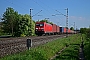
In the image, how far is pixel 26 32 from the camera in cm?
7756

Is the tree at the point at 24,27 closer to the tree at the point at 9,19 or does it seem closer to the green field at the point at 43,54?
the tree at the point at 9,19

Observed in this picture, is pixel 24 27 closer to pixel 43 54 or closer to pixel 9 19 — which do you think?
pixel 9 19

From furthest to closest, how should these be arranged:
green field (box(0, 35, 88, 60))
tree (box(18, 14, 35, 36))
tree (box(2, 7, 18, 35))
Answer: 1. tree (box(2, 7, 18, 35))
2. tree (box(18, 14, 35, 36))
3. green field (box(0, 35, 88, 60))

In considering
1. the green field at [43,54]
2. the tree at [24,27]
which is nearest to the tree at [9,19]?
the tree at [24,27]

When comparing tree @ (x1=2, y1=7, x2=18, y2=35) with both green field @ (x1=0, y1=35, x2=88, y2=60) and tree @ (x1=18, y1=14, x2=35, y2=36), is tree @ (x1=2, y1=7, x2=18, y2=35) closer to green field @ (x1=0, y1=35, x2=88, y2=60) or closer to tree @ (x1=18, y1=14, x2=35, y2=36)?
tree @ (x1=18, y1=14, x2=35, y2=36)

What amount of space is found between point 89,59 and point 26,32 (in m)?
62.5

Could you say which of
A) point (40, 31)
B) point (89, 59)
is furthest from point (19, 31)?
point (89, 59)

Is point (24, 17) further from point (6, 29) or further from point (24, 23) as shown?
point (6, 29)

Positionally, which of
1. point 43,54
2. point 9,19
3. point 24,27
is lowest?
point 43,54

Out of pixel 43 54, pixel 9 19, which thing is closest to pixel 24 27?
pixel 9 19

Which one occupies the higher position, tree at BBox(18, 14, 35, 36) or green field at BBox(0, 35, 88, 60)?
tree at BBox(18, 14, 35, 36)

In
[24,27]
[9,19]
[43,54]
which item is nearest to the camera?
[43,54]

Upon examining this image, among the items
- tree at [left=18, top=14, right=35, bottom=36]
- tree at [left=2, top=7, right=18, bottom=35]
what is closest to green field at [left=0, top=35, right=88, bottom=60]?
tree at [left=18, top=14, right=35, bottom=36]

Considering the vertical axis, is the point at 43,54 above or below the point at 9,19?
below
